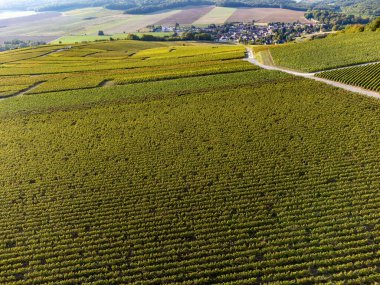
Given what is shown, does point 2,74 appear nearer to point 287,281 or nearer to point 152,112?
point 152,112

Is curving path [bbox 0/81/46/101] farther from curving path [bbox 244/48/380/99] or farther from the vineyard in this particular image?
curving path [bbox 244/48/380/99]

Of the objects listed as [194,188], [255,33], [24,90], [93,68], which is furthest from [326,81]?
[255,33]

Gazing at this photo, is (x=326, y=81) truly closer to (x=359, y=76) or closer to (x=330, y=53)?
(x=359, y=76)

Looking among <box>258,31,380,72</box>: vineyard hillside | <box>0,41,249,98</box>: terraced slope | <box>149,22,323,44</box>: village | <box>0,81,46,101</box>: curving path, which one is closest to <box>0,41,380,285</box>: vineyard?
<box>0,81,46,101</box>: curving path

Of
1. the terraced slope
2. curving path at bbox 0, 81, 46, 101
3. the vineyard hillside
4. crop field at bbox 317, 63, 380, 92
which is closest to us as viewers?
crop field at bbox 317, 63, 380, 92

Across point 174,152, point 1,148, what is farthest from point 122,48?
point 174,152

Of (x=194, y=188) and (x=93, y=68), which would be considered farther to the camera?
(x=93, y=68)

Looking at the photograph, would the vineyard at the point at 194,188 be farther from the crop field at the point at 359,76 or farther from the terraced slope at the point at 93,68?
the terraced slope at the point at 93,68

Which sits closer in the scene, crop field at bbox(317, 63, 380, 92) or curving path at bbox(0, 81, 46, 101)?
crop field at bbox(317, 63, 380, 92)
